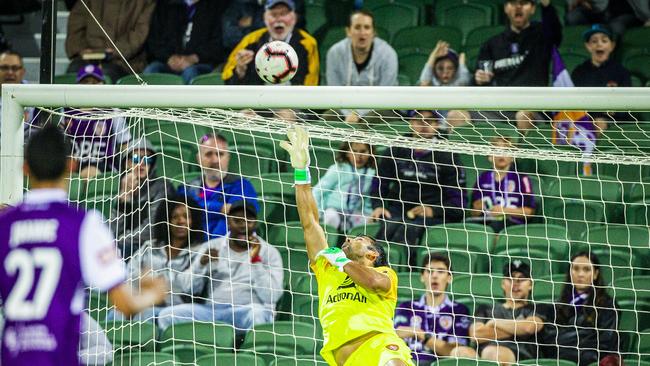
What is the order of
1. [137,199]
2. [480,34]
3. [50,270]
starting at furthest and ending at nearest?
[480,34] < [137,199] < [50,270]

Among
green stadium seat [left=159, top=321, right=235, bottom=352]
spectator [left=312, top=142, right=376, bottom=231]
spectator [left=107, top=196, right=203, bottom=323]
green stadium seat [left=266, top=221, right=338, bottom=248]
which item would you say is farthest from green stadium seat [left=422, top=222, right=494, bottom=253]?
spectator [left=107, top=196, right=203, bottom=323]

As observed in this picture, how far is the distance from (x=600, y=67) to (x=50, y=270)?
6965 mm

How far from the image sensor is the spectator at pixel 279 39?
10.1 m

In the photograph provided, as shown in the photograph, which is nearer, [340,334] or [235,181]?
[340,334]

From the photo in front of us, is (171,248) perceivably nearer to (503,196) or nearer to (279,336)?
(279,336)

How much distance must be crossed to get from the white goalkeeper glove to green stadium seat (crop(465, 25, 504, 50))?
4223 millimetres

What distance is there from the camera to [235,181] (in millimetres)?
8969

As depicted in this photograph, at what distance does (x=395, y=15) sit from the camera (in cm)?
1132

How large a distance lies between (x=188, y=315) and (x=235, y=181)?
3.88ft

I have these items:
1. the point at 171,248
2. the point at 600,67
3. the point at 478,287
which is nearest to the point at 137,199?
the point at 171,248

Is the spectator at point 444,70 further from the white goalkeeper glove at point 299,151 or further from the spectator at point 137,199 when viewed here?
the white goalkeeper glove at point 299,151

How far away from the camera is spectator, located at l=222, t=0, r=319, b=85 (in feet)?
33.0

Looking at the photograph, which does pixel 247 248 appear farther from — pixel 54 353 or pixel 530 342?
pixel 54 353

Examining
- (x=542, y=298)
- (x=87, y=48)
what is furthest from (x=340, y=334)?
(x=87, y=48)
